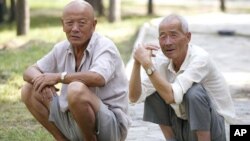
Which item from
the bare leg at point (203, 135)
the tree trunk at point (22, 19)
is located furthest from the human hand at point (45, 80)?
the tree trunk at point (22, 19)

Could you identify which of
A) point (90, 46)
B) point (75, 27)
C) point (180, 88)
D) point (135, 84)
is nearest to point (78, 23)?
point (75, 27)

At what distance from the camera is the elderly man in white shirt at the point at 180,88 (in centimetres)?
474

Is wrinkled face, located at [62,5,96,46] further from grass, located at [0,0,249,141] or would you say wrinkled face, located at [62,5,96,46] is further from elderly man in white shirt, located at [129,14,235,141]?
grass, located at [0,0,249,141]

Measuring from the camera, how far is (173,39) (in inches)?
192

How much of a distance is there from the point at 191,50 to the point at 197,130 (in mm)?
645

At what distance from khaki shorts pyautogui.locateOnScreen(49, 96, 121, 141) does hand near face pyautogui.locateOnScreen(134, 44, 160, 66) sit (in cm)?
46

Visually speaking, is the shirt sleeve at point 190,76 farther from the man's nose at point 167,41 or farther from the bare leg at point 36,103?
the bare leg at point 36,103

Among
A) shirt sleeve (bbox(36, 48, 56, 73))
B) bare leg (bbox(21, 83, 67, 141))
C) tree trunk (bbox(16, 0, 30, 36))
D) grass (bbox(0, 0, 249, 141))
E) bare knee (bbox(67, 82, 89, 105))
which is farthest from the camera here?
tree trunk (bbox(16, 0, 30, 36))

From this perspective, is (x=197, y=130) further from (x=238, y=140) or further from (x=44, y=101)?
(x=44, y=101)

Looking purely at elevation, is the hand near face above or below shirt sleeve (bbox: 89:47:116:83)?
above

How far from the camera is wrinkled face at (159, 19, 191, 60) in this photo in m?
4.87

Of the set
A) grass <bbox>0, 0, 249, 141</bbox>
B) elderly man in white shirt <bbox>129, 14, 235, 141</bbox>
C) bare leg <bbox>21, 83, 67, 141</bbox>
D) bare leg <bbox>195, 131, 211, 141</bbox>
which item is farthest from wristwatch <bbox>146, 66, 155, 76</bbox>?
grass <bbox>0, 0, 249, 141</bbox>

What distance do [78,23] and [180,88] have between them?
96 cm

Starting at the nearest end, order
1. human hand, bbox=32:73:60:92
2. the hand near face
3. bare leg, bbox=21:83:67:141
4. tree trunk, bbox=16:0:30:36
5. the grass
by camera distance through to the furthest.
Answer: the hand near face → human hand, bbox=32:73:60:92 → bare leg, bbox=21:83:67:141 → the grass → tree trunk, bbox=16:0:30:36
